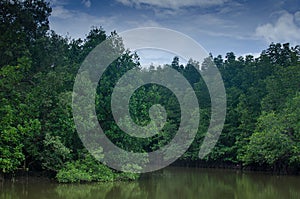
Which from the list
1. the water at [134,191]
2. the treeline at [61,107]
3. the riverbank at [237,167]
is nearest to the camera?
the water at [134,191]

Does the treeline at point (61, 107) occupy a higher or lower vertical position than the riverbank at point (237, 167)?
higher

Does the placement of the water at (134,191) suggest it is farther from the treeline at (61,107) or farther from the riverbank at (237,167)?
the riverbank at (237,167)

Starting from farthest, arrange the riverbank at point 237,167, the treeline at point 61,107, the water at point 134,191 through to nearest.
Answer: the riverbank at point 237,167 < the treeline at point 61,107 < the water at point 134,191

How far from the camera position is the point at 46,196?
49.5 feet

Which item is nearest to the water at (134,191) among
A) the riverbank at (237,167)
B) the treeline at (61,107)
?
the treeline at (61,107)

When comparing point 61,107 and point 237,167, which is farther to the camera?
point 237,167

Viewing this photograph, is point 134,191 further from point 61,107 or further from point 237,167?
point 237,167

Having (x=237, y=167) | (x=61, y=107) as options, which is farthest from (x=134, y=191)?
(x=237, y=167)

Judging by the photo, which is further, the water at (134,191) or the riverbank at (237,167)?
the riverbank at (237,167)

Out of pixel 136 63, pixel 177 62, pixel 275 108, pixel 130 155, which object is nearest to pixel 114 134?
pixel 130 155

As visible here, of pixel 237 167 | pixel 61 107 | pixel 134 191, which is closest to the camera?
pixel 134 191

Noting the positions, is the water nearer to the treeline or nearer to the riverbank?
the treeline

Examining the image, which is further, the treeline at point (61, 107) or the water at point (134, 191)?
the treeline at point (61, 107)

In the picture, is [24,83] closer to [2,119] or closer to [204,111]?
[2,119]
